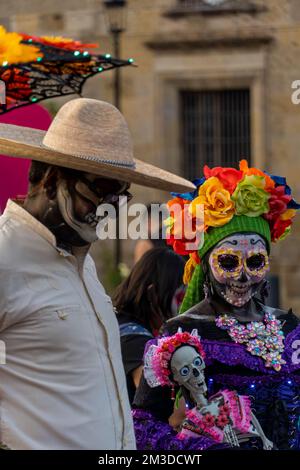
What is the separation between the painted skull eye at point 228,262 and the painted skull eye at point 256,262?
1.7 inches

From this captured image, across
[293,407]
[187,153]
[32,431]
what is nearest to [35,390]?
[32,431]

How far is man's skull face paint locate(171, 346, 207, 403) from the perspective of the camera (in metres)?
4.86

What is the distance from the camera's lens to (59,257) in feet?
13.4

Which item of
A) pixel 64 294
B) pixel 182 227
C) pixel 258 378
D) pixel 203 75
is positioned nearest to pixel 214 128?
pixel 203 75

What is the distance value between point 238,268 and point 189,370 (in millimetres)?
459

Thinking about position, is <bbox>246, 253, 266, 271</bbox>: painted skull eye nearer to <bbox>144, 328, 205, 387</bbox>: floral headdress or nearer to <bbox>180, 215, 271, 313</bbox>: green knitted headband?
<bbox>180, 215, 271, 313</bbox>: green knitted headband

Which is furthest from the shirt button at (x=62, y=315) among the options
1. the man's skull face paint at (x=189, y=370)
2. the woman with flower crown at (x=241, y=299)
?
the woman with flower crown at (x=241, y=299)

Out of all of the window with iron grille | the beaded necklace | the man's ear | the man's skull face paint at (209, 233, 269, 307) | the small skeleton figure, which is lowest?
the small skeleton figure

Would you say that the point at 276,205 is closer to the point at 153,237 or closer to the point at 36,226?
the point at 36,226

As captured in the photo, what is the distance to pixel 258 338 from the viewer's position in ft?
17.0

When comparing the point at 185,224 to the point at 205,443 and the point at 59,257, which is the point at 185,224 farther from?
the point at 59,257

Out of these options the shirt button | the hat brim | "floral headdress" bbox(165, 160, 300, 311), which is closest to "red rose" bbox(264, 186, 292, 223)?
"floral headdress" bbox(165, 160, 300, 311)

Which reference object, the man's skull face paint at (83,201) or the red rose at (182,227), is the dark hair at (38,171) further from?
the red rose at (182,227)

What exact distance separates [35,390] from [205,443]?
1.08m
